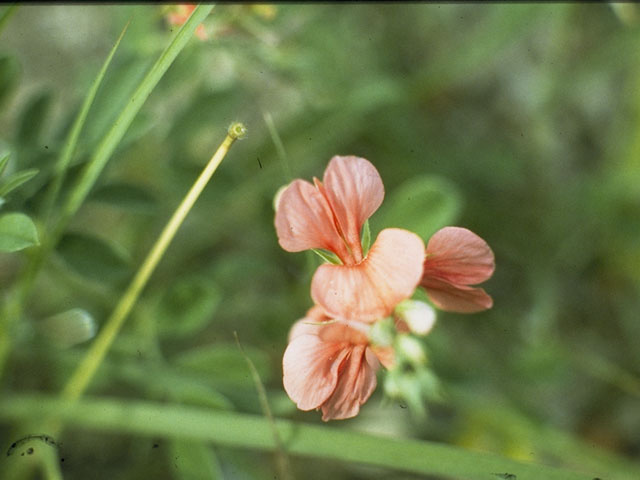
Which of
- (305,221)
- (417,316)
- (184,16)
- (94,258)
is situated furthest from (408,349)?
(184,16)

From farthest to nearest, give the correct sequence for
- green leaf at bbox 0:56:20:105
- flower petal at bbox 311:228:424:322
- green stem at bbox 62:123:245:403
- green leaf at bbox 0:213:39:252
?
1. green leaf at bbox 0:56:20:105
2. green stem at bbox 62:123:245:403
3. green leaf at bbox 0:213:39:252
4. flower petal at bbox 311:228:424:322

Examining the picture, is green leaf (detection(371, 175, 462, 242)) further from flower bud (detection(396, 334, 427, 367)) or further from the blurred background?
flower bud (detection(396, 334, 427, 367))

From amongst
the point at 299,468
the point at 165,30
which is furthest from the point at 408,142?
the point at 299,468

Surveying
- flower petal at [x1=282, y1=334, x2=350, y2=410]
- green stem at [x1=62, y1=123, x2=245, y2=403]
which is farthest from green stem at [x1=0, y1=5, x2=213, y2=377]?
flower petal at [x1=282, y1=334, x2=350, y2=410]

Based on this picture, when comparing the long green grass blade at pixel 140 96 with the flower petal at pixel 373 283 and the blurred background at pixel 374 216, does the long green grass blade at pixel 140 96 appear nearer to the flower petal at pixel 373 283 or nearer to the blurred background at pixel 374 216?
the blurred background at pixel 374 216

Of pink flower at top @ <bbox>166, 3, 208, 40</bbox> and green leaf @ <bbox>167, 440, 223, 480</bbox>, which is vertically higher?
pink flower at top @ <bbox>166, 3, 208, 40</bbox>

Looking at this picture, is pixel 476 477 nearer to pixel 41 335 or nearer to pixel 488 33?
pixel 41 335

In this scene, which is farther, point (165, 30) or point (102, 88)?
point (165, 30)
